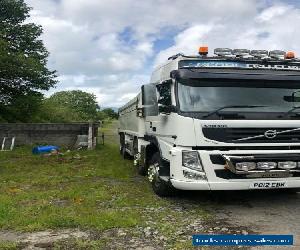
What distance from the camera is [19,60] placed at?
1079 inches

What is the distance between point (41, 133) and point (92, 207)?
1401 cm

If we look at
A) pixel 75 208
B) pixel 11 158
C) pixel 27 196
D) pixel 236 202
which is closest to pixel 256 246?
pixel 236 202

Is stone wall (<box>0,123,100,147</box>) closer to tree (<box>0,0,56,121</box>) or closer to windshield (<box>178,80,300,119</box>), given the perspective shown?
tree (<box>0,0,56,121</box>)

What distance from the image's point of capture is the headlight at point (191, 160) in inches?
297

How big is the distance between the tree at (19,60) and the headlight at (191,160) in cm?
2114

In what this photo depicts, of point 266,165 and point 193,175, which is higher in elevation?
point 266,165

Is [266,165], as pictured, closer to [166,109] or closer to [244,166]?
[244,166]

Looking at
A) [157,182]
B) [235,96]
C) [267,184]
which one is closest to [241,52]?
[235,96]

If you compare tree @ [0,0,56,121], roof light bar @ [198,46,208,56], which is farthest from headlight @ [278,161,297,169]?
tree @ [0,0,56,121]

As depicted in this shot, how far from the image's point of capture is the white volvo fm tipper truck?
24.7 feet

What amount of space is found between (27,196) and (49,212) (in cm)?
154

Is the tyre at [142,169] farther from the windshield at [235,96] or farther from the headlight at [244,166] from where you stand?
the headlight at [244,166]

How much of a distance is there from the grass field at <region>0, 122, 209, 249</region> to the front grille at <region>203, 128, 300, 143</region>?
4.45 ft

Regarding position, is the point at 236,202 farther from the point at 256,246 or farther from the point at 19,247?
the point at 19,247
